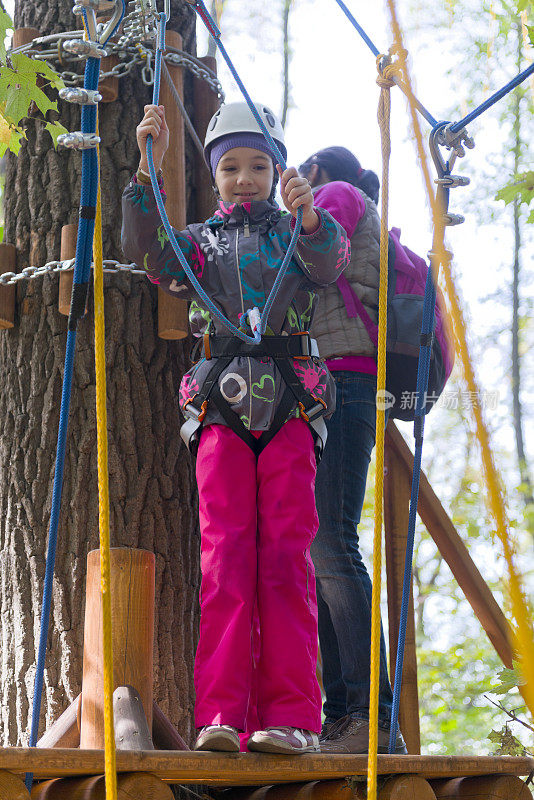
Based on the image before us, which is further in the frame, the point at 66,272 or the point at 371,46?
the point at 66,272

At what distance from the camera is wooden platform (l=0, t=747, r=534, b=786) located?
137 centimetres

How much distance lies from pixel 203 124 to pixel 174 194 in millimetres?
381

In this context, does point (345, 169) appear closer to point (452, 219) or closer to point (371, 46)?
point (371, 46)

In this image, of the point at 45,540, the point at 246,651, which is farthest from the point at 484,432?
the point at 45,540

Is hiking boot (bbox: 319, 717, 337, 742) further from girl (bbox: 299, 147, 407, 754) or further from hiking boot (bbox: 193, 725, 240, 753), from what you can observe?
hiking boot (bbox: 193, 725, 240, 753)

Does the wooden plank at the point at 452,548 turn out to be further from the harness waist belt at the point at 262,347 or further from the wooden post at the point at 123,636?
the wooden post at the point at 123,636

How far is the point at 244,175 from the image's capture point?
213cm

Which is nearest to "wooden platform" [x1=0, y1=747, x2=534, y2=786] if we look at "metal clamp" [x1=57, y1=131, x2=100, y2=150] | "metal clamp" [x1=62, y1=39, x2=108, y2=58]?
"metal clamp" [x1=57, y1=131, x2=100, y2=150]

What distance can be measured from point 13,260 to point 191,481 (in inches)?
32.9

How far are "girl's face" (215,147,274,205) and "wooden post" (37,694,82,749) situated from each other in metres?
1.23

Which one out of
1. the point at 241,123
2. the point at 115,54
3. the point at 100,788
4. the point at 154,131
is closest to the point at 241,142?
the point at 241,123

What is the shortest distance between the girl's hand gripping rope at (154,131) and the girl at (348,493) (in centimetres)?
53

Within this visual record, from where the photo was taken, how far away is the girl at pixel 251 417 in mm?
1779

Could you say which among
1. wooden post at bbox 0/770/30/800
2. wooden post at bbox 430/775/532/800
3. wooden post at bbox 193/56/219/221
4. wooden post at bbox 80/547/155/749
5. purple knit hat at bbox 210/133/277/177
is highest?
wooden post at bbox 193/56/219/221
